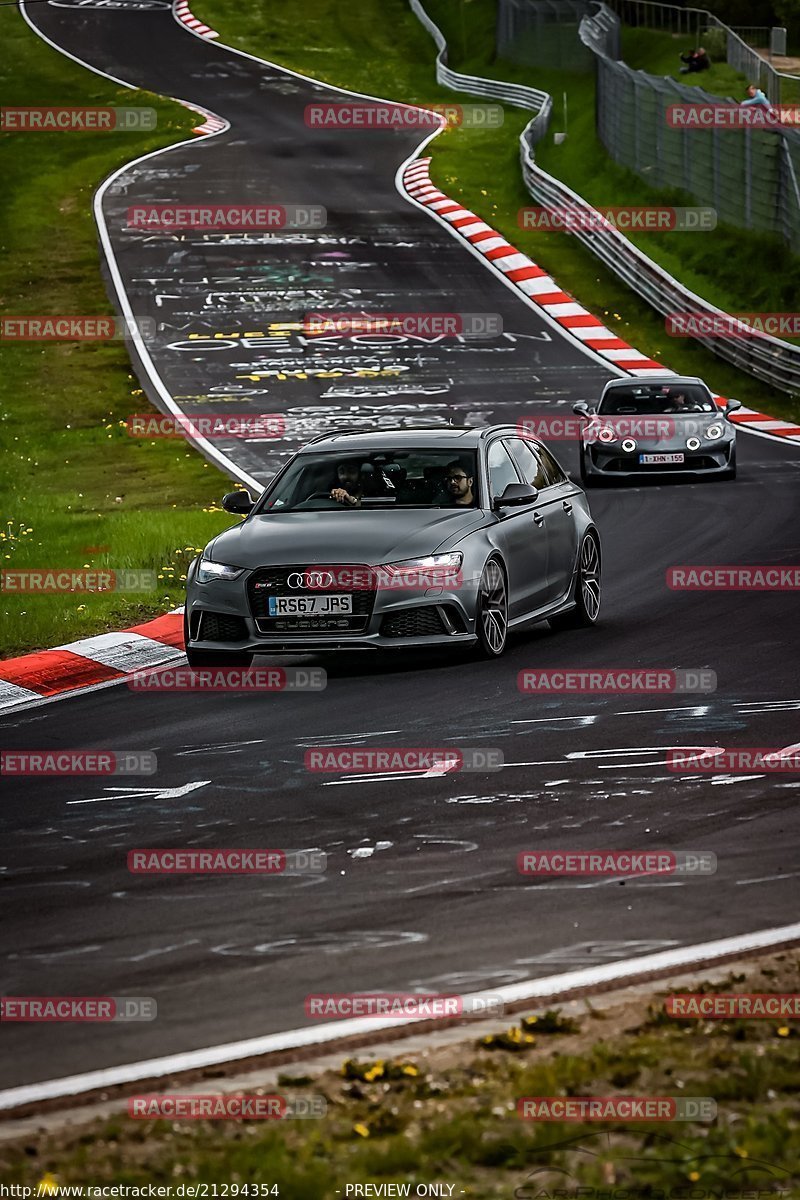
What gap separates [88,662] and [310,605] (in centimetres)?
184

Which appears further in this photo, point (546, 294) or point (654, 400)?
point (546, 294)

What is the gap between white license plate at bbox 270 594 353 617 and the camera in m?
12.5

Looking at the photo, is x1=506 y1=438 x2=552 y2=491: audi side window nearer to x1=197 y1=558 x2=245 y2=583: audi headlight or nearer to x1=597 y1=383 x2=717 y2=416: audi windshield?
x1=197 y1=558 x2=245 y2=583: audi headlight

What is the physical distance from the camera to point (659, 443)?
24.0m

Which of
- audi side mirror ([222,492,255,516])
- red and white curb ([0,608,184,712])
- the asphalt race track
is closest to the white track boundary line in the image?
the asphalt race track

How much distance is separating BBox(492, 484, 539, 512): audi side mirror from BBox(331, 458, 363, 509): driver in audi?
0.91 metres

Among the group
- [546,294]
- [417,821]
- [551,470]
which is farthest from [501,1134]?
[546,294]

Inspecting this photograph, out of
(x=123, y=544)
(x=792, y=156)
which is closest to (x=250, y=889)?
(x=123, y=544)

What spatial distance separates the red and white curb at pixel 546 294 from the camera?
95.9ft

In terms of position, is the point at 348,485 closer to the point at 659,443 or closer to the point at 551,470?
the point at 551,470

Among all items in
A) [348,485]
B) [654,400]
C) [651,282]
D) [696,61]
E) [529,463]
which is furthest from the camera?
[696,61]

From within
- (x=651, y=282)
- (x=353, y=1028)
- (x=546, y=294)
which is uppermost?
(x=353, y=1028)

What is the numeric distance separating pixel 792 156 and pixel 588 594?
20.6 metres

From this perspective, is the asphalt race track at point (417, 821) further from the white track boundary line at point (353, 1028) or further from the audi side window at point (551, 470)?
the audi side window at point (551, 470)
